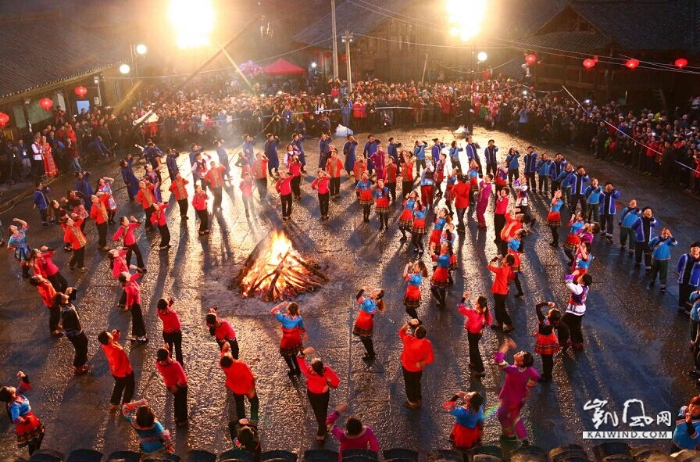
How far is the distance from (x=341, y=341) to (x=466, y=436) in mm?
4232

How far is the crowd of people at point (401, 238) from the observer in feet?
27.5

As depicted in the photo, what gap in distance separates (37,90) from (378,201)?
52.5ft

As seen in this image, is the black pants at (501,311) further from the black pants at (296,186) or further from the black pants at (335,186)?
the black pants at (296,186)

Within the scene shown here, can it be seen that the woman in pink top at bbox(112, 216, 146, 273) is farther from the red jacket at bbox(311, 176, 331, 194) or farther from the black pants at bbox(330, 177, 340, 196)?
the black pants at bbox(330, 177, 340, 196)

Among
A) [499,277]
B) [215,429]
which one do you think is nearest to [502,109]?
[499,277]

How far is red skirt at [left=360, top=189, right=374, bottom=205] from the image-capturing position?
17.1m

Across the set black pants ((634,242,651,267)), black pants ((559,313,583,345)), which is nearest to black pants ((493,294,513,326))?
black pants ((559,313,583,345))

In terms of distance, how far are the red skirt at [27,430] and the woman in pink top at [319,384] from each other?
3.64 meters

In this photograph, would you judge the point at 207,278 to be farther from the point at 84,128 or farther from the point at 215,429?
the point at 84,128

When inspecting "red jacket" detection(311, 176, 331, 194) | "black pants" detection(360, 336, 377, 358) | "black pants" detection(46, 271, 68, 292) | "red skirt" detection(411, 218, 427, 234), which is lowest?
"black pants" detection(360, 336, 377, 358)

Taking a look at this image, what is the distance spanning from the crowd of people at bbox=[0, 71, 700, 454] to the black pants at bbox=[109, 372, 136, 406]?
0.02 meters

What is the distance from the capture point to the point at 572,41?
95.8ft

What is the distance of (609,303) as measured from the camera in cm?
1267

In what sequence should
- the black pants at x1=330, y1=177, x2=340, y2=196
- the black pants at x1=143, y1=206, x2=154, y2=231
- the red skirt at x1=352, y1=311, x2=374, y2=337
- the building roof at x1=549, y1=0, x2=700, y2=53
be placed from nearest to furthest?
the red skirt at x1=352, y1=311, x2=374, y2=337
the black pants at x1=143, y1=206, x2=154, y2=231
the black pants at x1=330, y1=177, x2=340, y2=196
the building roof at x1=549, y1=0, x2=700, y2=53
